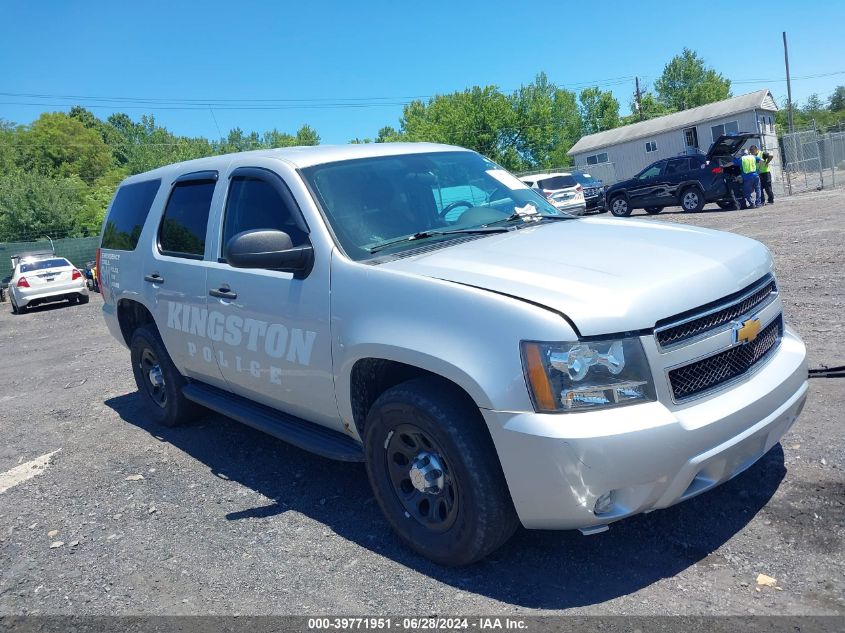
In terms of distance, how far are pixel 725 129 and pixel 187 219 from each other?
43.6 metres

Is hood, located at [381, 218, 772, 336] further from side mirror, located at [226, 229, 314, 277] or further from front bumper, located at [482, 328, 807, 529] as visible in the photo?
side mirror, located at [226, 229, 314, 277]

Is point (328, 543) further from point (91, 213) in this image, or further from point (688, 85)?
point (688, 85)

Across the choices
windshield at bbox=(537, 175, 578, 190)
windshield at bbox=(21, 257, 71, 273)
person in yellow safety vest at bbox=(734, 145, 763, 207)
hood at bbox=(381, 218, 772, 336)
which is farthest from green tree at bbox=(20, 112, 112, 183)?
hood at bbox=(381, 218, 772, 336)

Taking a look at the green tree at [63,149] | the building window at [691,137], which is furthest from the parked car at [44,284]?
the green tree at [63,149]

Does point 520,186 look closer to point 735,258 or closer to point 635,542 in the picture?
point 735,258

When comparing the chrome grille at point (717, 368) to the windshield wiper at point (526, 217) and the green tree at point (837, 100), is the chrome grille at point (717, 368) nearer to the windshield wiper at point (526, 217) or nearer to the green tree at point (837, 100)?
the windshield wiper at point (526, 217)

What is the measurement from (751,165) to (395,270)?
19.4m

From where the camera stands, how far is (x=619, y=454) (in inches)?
104

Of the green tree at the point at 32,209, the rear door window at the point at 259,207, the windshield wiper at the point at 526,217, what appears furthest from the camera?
the green tree at the point at 32,209

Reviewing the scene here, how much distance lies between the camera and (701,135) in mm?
43094

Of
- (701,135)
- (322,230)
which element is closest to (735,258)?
(322,230)

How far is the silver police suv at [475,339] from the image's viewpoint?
2699mm

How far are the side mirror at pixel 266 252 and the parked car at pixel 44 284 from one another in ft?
59.8

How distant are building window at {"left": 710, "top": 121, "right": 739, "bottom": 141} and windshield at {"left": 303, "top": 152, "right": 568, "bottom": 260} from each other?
42.2 metres
